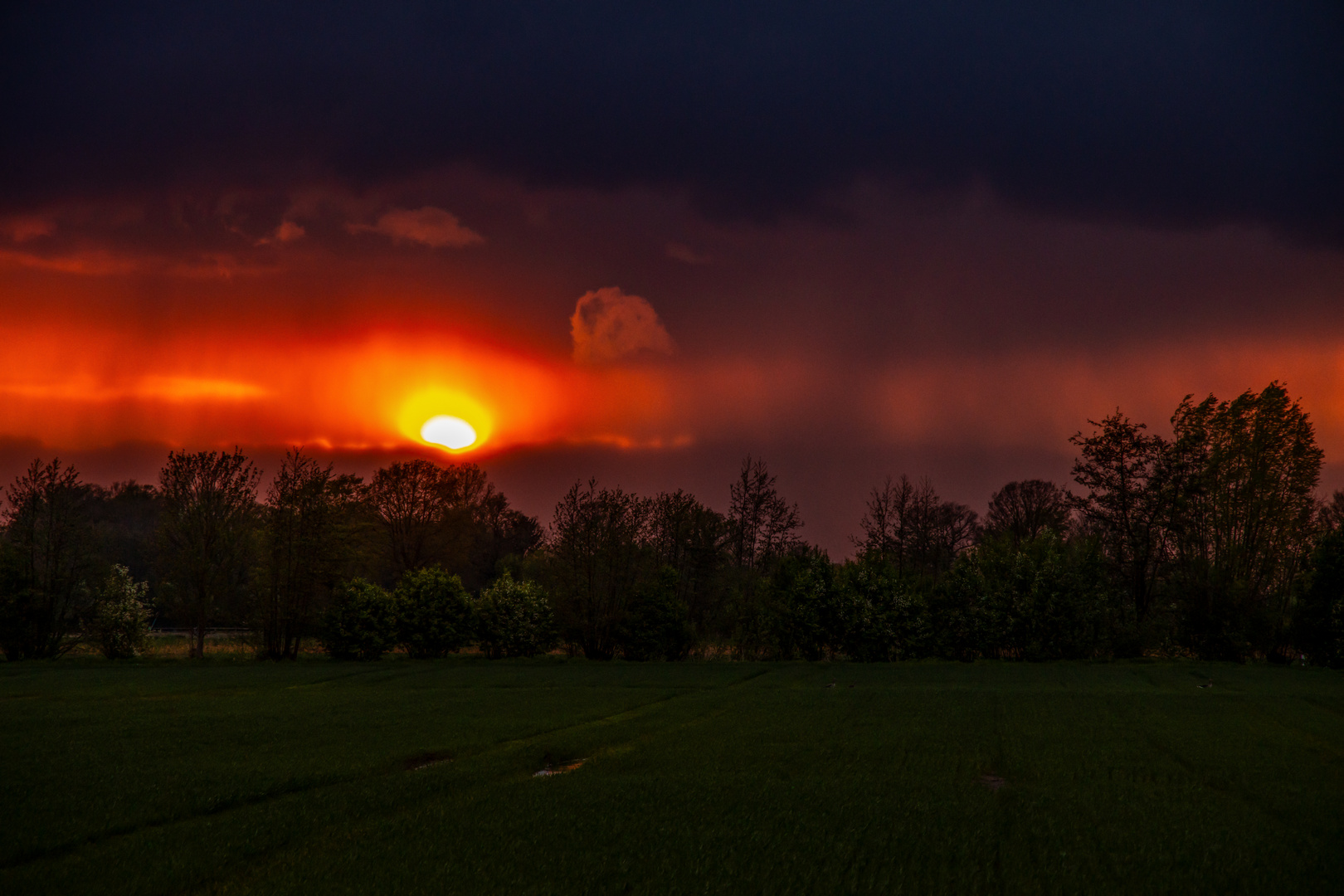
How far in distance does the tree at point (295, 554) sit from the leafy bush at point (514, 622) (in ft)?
26.2

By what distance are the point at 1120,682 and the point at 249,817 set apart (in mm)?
28493

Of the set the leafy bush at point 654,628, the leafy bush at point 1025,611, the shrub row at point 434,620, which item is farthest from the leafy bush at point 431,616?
the leafy bush at point 1025,611

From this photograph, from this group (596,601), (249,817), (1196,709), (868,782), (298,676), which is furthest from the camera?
(596,601)

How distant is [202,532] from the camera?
40.2 meters

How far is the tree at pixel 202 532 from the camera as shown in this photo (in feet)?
131

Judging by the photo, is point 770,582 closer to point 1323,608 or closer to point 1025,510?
point 1323,608

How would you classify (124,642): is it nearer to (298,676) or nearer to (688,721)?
(298,676)

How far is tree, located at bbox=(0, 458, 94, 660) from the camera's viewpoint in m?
37.8

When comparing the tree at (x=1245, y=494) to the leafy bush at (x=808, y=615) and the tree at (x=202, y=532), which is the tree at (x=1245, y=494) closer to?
the leafy bush at (x=808, y=615)

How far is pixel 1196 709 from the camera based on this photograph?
2116cm

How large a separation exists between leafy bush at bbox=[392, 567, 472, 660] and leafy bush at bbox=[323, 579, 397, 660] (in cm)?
Result: 56

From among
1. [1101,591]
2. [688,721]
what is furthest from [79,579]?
[1101,591]

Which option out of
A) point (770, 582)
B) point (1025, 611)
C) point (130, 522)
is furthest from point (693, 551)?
point (130, 522)

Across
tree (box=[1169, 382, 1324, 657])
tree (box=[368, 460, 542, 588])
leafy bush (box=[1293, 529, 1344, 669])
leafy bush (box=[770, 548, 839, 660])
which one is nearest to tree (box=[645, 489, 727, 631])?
leafy bush (box=[770, 548, 839, 660])
